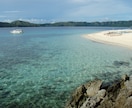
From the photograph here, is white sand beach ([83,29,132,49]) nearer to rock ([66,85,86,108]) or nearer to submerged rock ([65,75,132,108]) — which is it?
submerged rock ([65,75,132,108])

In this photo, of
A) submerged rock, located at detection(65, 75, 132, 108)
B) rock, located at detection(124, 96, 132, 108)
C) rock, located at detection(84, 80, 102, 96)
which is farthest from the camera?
rock, located at detection(84, 80, 102, 96)

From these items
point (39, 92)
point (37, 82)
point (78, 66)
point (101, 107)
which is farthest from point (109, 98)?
point (78, 66)

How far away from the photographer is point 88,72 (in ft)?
92.7

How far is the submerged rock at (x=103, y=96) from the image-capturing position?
13083 millimetres

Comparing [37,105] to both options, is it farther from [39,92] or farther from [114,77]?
[114,77]

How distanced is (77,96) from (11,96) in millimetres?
5977

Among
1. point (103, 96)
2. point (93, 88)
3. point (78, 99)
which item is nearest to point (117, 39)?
point (93, 88)

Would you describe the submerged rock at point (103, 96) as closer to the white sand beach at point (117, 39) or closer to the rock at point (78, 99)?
the rock at point (78, 99)

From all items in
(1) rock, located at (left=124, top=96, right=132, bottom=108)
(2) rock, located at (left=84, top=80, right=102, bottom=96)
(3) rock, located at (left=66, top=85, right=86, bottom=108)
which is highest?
(1) rock, located at (left=124, top=96, right=132, bottom=108)

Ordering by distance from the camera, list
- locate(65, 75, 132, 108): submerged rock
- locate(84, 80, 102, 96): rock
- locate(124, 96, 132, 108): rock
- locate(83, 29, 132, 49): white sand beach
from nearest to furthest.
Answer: locate(124, 96, 132, 108): rock → locate(65, 75, 132, 108): submerged rock → locate(84, 80, 102, 96): rock → locate(83, 29, 132, 49): white sand beach

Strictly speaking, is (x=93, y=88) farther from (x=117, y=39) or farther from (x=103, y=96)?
(x=117, y=39)

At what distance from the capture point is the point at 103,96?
14.8m

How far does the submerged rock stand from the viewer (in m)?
13.1

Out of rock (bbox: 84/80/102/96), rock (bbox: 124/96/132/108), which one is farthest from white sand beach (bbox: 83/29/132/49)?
rock (bbox: 124/96/132/108)
